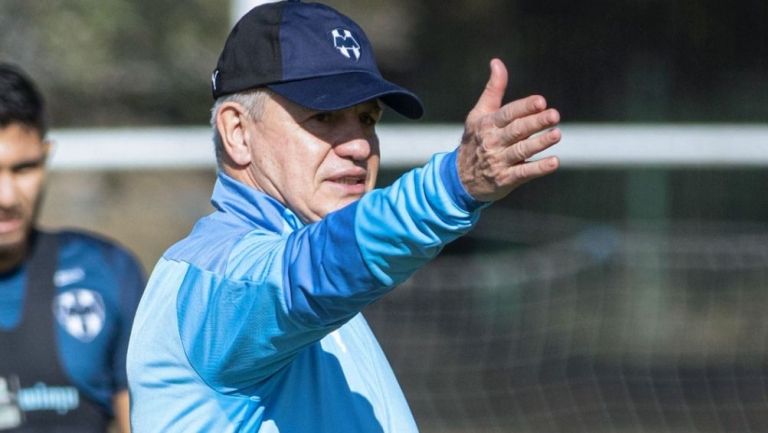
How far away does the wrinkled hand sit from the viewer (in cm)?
179

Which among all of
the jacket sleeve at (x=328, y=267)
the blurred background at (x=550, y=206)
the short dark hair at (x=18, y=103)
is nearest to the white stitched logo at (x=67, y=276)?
the short dark hair at (x=18, y=103)

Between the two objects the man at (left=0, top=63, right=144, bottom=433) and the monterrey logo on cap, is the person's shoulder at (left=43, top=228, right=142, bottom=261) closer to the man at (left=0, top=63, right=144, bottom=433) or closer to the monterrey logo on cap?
the man at (left=0, top=63, right=144, bottom=433)

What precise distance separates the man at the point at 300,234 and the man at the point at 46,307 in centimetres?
146

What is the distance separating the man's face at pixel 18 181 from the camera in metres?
3.85

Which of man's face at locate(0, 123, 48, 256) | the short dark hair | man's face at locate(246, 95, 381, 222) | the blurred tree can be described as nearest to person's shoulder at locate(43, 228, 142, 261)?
man's face at locate(0, 123, 48, 256)

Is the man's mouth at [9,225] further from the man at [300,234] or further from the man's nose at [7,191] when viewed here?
the man at [300,234]

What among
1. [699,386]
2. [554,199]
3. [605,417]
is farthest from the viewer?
[554,199]

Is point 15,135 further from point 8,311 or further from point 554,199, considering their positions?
point 554,199

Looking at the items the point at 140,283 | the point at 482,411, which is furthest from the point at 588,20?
the point at 140,283

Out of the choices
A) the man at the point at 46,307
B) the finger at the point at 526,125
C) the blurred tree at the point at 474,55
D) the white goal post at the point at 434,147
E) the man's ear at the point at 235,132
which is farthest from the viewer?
the blurred tree at the point at 474,55

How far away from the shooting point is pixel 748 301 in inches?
330

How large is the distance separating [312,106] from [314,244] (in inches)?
16.5

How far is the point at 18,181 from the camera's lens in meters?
3.88

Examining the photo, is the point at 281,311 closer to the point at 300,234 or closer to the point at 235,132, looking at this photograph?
the point at 300,234
